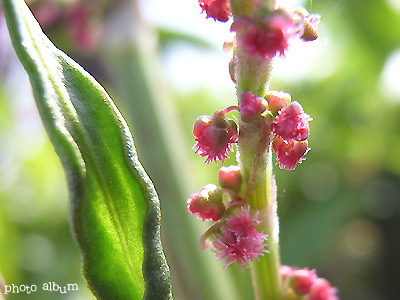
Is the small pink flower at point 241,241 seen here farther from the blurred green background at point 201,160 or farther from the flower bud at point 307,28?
the blurred green background at point 201,160

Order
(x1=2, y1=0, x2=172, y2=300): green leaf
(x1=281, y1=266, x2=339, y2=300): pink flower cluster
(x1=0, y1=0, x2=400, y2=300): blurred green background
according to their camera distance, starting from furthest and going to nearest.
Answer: (x1=0, y1=0, x2=400, y2=300): blurred green background < (x1=281, y1=266, x2=339, y2=300): pink flower cluster < (x1=2, y1=0, x2=172, y2=300): green leaf

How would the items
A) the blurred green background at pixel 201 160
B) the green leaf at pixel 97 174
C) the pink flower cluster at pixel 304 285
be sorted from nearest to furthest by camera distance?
the green leaf at pixel 97 174 → the pink flower cluster at pixel 304 285 → the blurred green background at pixel 201 160

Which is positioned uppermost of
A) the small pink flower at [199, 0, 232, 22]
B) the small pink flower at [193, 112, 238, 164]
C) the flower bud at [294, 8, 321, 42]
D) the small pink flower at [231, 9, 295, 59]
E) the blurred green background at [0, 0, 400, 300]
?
the blurred green background at [0, 0, 400, 300]

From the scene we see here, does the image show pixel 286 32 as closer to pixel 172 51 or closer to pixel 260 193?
pixel 260 193

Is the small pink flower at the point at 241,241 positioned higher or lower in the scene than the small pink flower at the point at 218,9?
lower

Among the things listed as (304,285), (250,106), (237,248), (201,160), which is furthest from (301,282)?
(201,160)

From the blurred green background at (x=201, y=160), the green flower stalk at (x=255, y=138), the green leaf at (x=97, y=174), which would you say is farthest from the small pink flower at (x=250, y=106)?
the blurred green background at (x=201, y=160)

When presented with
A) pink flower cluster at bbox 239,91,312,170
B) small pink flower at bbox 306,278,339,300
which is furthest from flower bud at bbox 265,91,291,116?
small pink flower at bbox 306,278,339,300

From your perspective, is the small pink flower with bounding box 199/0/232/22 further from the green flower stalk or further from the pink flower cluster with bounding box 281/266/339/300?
the pink flower cluster with bounding box 281/266/339/300

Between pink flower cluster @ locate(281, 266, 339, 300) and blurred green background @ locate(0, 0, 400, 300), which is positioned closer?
pink flower cluster @ locate(281, 266, 339, 300)
